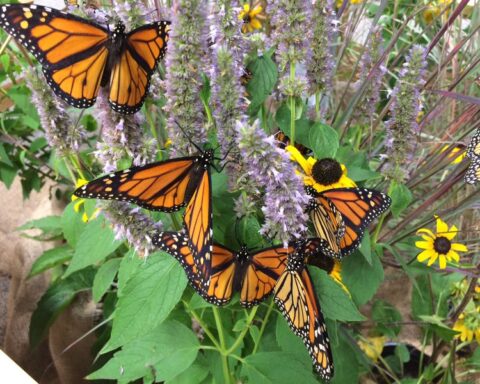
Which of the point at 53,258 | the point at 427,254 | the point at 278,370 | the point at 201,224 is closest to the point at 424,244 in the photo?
the point at 427,254

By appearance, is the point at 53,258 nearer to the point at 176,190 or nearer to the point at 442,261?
the point at 176,190

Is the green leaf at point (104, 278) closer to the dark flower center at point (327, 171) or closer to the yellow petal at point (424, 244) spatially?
the dark flower center at point (327, 171)

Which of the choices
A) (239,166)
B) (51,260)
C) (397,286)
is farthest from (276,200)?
(397,286)

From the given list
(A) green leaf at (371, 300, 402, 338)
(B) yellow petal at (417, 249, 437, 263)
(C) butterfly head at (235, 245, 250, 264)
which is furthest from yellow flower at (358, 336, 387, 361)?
(C) butterfly head at (235, 245, 250, 264)

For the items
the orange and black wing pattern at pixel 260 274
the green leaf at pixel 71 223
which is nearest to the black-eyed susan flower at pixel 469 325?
the orange and black wing pattern at pixel 260 274

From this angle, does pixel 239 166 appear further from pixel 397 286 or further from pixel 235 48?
pixel 397 286

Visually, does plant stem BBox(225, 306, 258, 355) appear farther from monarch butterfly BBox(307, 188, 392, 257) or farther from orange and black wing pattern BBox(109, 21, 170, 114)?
orange and black wing pattern BBox(109, 21, 170, 114)
